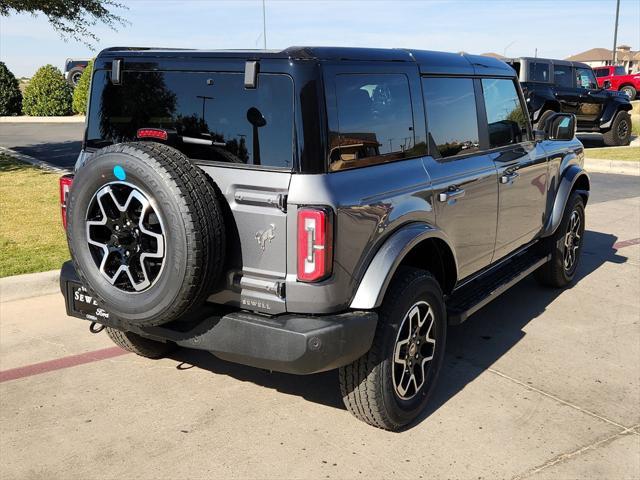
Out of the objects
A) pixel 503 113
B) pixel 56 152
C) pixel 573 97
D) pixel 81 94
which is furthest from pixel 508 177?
pixel 81 94

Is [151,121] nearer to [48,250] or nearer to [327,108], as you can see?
Answer: [327,108]

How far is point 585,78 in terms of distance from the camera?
55.5 ft

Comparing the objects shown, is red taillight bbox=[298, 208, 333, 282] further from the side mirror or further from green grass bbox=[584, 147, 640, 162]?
green grass bbox=[584, 147, 640, 162]

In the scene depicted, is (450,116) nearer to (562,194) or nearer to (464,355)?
(464,355)

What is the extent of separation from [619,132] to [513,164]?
14032 mm

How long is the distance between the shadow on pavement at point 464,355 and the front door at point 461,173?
60 centimetres

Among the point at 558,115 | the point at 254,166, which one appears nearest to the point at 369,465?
the point at 254,166

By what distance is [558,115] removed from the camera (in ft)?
17.8

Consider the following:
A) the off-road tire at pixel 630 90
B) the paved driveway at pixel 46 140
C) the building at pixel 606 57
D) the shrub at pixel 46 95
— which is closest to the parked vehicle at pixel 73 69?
the shrub at pixel 46 95

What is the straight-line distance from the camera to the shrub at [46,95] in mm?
26625

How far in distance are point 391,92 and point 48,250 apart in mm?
4219

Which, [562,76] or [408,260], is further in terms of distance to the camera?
[562,76]

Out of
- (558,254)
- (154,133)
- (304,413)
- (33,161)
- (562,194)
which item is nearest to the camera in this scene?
(154,133)

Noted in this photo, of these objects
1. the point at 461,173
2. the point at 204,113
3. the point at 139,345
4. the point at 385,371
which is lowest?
the point at 139,345
